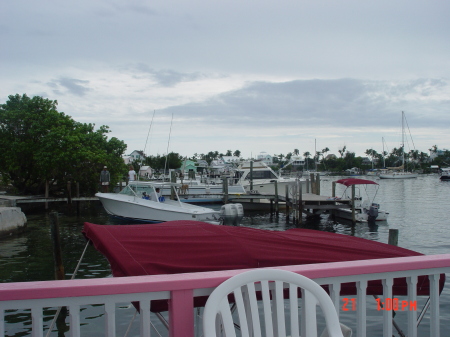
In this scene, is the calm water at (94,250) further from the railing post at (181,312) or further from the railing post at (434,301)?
the railing post at (181,312)

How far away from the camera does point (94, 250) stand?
545 inches

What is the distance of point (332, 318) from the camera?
8.67ft

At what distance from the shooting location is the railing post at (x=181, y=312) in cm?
261

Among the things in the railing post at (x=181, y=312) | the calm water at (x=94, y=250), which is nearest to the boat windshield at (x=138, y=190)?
the calm water at (x=94, y=250)

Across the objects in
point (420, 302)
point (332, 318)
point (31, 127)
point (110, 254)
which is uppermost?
point (31, 127)

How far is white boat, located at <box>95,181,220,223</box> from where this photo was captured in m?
18.0

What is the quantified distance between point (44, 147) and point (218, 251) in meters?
24.2

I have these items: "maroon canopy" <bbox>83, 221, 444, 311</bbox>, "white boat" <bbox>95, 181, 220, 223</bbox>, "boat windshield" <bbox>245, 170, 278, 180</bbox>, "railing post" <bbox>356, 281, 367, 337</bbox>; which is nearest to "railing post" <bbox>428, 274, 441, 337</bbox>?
"maroon canopy" <bbox>83, 221, 444, 311</bbox>

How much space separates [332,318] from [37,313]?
1822 mm

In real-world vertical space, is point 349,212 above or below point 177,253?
below

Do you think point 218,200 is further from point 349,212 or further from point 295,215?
point 349,212

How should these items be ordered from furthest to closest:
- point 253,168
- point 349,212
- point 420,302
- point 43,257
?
point 253,168 → point 349,212 → point 43,257 → point 420,302

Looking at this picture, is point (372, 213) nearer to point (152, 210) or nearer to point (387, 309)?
point (152, 210)

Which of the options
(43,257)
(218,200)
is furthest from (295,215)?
(43,257)
